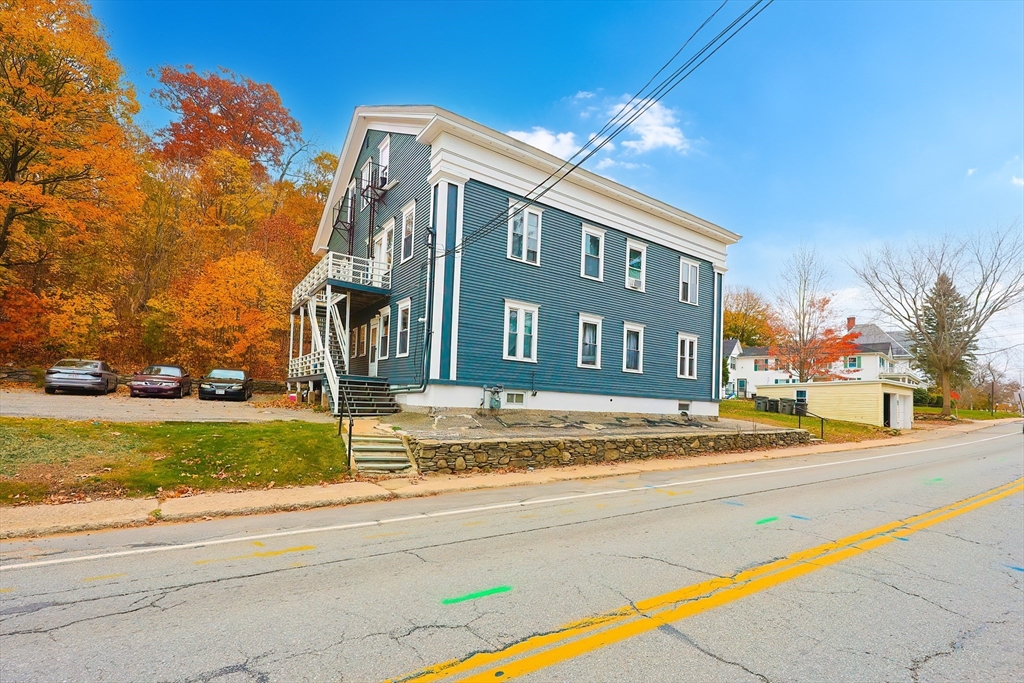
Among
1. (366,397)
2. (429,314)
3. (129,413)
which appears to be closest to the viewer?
(129,413)

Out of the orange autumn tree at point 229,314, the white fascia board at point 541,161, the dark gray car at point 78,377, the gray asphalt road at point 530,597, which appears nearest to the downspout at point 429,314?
the white fascia board at point 541,161

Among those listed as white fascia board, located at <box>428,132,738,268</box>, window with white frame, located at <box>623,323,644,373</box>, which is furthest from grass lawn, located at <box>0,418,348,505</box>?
window with white frame, located at <box>623,323,644,373</box>

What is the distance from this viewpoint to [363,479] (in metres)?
11.1

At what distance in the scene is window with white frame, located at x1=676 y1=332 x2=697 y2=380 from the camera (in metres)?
25.7

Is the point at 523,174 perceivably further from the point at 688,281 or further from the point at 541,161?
the point at 688,281

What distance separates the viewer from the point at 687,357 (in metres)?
25.9

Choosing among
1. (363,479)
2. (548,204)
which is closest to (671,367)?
(548,204)

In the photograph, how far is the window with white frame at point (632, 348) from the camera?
23064 millimetres

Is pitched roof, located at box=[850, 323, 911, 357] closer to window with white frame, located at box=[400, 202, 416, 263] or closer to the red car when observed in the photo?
window with white frame, located at box=[400, 202, 416, 263]

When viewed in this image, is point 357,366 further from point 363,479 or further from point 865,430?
point 865,430

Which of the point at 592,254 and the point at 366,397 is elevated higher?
the point at 592,254

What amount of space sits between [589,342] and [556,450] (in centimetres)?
832

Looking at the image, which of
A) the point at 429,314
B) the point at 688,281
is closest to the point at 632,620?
the point at 429,314

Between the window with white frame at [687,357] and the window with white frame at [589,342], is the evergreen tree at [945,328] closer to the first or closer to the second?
the window with white frame at [687,357]
